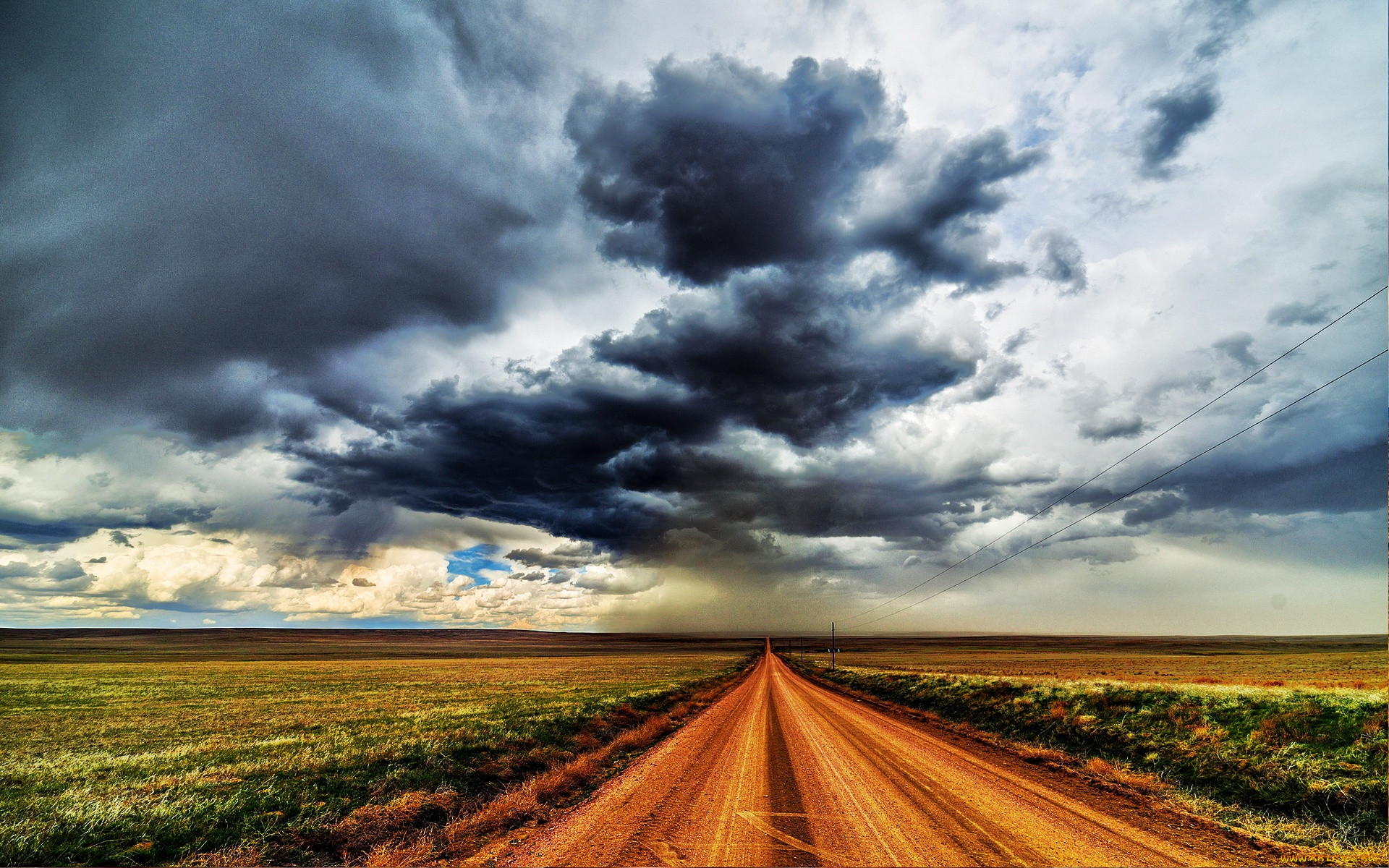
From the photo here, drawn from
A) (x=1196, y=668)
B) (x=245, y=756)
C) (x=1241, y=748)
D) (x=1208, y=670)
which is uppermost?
(x=1241, y=748)

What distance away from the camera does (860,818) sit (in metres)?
10.0

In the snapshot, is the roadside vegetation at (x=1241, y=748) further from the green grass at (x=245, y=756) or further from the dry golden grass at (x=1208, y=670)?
the green grass at (x=245, y=756)

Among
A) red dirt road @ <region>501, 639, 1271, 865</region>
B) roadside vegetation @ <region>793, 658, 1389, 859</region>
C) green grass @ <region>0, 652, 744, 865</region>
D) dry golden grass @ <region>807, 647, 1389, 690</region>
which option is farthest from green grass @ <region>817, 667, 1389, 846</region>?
green grass @ <region>0, 652, 744, 865</region>

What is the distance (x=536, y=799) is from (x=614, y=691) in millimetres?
29344

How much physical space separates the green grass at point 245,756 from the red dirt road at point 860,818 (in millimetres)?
3886

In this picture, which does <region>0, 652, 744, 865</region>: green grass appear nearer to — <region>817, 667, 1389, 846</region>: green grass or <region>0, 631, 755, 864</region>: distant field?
<region>0, 631, 755, 864</region>: distant field

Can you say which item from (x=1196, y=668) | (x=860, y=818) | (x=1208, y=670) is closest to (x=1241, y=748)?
(x=860, y=818)

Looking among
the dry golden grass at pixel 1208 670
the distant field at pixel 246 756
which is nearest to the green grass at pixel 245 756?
the distant field at pixel 246 756

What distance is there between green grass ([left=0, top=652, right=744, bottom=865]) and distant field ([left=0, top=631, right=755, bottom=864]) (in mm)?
57

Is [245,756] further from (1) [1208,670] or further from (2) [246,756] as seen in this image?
(1) [1208,670]

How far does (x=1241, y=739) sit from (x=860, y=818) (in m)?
10.6

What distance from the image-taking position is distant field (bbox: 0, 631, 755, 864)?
9969 millimetres

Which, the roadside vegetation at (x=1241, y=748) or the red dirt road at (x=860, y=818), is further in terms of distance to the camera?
the roadside vegetation at (x=1241, y=748)

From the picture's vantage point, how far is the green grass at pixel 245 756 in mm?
9945
